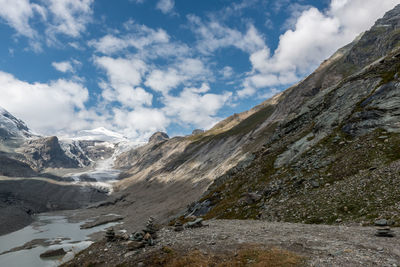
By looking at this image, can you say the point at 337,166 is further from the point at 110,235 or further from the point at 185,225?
the point at 110,235

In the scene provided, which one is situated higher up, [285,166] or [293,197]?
[285,166]

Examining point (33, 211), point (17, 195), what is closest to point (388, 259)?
point (33, 211)

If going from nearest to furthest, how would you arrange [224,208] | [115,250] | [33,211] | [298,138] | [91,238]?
[115,250] < [224,208] < [298,138] < [91,238] < [33,211]

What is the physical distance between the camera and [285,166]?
36.2 m

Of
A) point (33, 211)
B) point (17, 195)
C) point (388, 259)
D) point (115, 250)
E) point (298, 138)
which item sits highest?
point (17, 195)

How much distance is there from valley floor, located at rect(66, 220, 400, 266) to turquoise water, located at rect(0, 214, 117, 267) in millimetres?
44879

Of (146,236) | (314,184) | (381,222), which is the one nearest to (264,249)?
(146,236)

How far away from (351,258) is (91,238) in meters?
103

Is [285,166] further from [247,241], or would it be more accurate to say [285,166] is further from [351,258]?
[351,258]

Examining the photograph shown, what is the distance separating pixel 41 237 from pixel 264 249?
401ft

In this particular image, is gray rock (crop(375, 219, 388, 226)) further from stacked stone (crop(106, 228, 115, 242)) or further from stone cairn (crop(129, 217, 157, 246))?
stacked stone (crop(106, 228, 115, 242))

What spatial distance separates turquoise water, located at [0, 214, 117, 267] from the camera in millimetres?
69125

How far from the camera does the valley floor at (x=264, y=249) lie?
11.2 m

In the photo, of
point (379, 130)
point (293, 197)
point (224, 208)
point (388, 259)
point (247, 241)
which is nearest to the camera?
point (388, 259)
